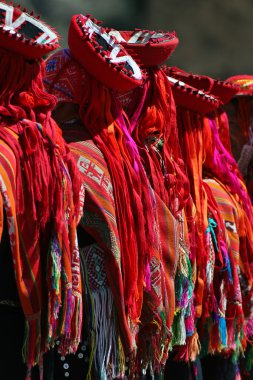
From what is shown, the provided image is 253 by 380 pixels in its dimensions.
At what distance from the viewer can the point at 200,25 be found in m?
7.18

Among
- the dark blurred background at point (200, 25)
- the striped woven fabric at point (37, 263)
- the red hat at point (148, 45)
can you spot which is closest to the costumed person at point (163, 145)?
the red hat at point (148, 45)

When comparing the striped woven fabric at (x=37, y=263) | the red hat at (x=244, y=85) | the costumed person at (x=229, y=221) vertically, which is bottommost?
the striped woven fabric at (x=37, y=263)

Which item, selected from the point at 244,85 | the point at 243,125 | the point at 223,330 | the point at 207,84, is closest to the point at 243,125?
the point at 243,125

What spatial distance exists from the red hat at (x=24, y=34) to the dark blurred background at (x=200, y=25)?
3016 millimetres

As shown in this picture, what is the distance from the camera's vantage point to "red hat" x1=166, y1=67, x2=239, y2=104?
434cm

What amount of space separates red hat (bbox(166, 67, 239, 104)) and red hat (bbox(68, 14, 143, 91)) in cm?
83

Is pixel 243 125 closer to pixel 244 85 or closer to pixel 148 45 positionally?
pixel 244 85

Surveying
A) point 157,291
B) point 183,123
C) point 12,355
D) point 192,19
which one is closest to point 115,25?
point 192,19

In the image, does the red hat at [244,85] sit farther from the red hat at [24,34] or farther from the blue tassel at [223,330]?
the red hat at [24,34]

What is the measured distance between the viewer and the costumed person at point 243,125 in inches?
194

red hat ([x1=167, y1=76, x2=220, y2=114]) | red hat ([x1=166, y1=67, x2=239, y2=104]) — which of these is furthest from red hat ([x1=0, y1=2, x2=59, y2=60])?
red hat ([x1=166, y1=67, x2=239, y2=104])

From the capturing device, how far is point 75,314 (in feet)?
9.91

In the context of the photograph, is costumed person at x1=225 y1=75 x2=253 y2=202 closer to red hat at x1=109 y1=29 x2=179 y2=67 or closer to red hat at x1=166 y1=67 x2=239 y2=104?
red hat at x1=166 y1=67 x2=239 y2=104

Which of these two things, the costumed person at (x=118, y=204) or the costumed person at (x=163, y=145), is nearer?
the costumed person at (x=118, y=204)
